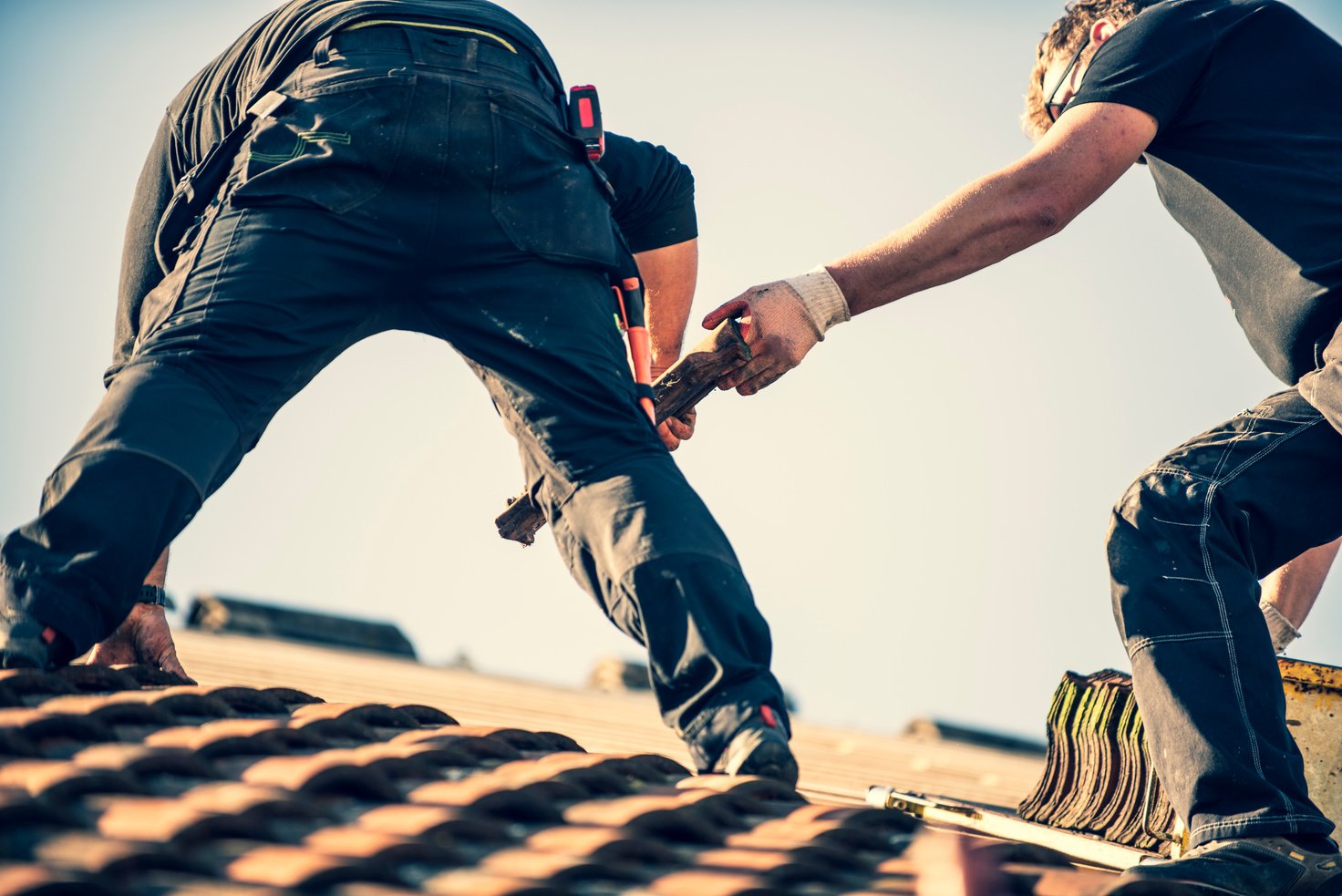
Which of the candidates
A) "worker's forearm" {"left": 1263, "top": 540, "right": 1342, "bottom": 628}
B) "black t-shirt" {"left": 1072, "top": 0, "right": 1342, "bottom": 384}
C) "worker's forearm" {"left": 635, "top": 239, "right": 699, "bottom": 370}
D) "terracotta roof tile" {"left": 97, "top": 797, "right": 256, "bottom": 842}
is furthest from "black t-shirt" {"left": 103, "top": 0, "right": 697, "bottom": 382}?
"worker's forearm" {"left": 1263, "top": 540, "right": 1342, "bottom": 628}

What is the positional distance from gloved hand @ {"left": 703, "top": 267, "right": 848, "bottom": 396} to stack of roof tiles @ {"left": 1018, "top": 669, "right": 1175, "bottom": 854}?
1.34m

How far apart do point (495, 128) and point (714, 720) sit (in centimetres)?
121

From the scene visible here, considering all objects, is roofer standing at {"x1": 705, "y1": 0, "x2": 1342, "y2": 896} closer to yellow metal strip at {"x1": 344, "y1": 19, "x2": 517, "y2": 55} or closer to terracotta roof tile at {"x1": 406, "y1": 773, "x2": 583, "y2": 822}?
yellow metal strip at {"x1": 344, "y1": 19, "x2": 517, "y2": 55}

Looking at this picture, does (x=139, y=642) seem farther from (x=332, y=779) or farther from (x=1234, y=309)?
(x=1234, y=309)

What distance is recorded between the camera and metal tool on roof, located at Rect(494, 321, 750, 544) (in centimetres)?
321

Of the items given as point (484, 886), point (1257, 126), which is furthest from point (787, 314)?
point (484, 886)

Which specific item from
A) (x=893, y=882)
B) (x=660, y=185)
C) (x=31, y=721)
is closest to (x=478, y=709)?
(x=660, y=185)

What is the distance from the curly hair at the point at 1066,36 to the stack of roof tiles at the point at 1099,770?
1478 millimetres

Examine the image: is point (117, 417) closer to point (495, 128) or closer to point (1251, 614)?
point (495, 128)

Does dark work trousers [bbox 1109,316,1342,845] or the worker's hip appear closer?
dark work trousers [bbox 1109,316,1342,845]

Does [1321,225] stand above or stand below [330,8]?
below

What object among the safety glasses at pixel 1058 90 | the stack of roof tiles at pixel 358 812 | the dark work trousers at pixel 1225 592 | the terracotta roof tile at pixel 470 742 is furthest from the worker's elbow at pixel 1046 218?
the terracotta roof tile at pixel 470 742

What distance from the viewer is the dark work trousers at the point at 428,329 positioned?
2.46m

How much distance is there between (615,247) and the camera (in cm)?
295
